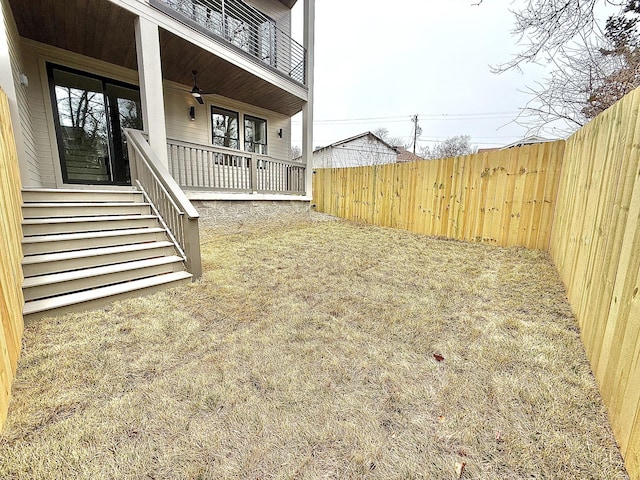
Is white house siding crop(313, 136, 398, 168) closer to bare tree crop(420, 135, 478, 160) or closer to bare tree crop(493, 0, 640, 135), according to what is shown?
bare tree crop(420, 135, 478, 160)

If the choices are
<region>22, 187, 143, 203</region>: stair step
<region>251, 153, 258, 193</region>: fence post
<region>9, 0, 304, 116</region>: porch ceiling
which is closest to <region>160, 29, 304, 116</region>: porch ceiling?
<region>9, 0, 304, 116</region>: porch ceiling

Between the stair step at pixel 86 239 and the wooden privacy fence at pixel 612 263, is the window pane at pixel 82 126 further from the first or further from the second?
the wooden privacy fence at pixel 612 263

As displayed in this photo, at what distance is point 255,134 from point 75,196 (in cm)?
622

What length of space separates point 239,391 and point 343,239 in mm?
4604

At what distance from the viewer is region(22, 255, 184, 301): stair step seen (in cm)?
269

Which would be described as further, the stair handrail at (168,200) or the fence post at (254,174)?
the fence post at (254,174)

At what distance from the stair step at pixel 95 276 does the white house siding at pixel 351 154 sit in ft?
65.0

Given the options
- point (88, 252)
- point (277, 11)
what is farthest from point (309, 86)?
point (88, 252)

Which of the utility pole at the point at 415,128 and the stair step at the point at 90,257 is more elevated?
the utility pole at the point at 415,128

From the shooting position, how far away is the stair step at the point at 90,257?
285cm

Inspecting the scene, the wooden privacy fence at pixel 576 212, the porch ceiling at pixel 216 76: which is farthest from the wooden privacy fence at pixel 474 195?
the porch ceiling at pixel 216 76

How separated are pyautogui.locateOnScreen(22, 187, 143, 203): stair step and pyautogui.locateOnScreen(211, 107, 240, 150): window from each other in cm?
419

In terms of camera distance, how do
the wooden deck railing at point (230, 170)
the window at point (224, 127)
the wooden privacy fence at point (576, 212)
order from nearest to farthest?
the wooden privacy fence at point (576, 212), the wooden deck railing at point (230, 170), the window at point (224, 127)

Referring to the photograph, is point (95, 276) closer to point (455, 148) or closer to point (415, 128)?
point (455, 148)
